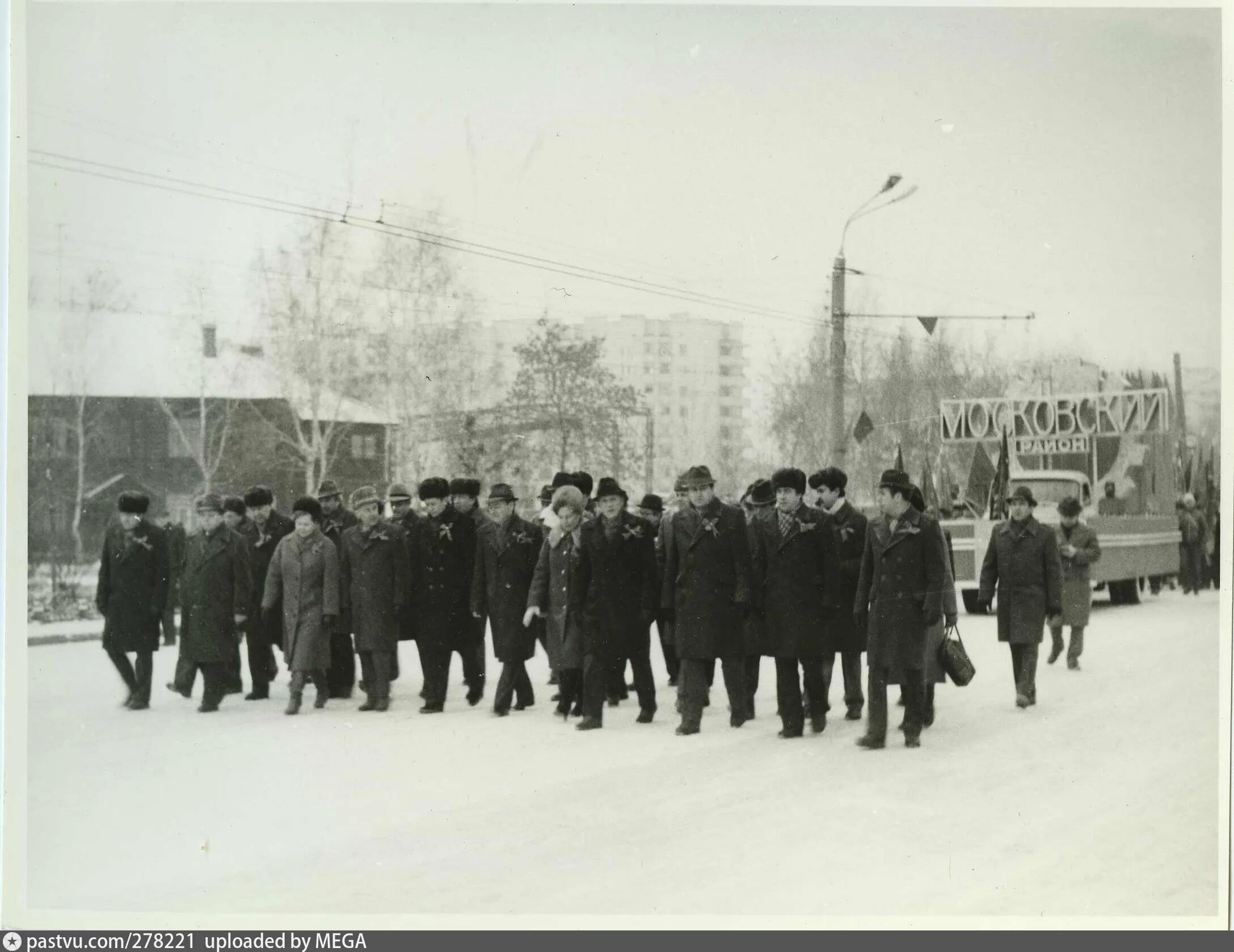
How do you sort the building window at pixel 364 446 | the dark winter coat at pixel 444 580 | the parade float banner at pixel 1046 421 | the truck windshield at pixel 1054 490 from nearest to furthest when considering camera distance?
the dark winter coat at pixel 444 580 < the parade float banner at pixel 1046 421 < the building window at pixel 364 446 < the truck windshield at pixel 1054 490

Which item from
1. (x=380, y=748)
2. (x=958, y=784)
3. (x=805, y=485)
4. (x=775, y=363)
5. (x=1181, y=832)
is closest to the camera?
(x=1181, y=832)

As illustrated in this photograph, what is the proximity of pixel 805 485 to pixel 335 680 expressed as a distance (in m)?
4.58

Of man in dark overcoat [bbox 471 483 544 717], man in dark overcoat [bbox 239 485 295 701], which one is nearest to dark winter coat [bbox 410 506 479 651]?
man in dark overcoat [bbox 471 483 544 717]

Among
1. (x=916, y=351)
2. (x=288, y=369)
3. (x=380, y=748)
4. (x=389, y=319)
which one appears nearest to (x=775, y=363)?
(x=916, y=351)

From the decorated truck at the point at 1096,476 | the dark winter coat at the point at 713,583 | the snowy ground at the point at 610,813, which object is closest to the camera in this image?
the snowy ground at the point at 610,813

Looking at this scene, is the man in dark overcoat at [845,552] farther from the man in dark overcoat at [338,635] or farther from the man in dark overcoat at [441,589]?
the man in dark overcoat at [338,635]

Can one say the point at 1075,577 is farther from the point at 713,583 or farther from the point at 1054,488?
the point at 1054,488

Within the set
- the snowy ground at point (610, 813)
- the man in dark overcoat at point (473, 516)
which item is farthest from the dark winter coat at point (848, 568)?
the man in dark overcoat at point (473, 516)

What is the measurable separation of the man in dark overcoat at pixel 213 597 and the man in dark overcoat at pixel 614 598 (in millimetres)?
2977

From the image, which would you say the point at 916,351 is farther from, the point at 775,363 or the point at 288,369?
the point at 288,369

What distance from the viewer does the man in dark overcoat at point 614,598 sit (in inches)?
421

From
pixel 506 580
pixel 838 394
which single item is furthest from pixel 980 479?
pixel 506 580

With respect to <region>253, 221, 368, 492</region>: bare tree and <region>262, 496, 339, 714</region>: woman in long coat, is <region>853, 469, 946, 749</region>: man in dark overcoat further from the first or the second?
<region>253, 221, 368, 492</region>: bare tree

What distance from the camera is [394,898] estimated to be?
688 centimetres
